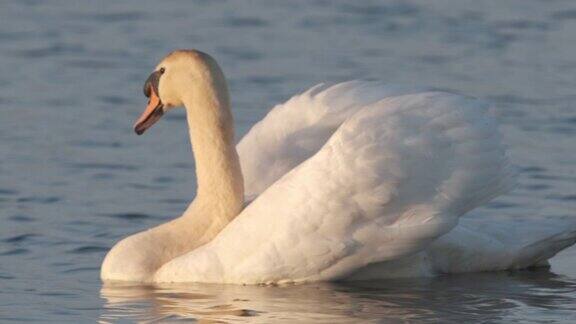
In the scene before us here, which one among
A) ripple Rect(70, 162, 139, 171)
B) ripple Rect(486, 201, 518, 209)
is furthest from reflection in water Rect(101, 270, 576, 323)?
ripple Rect(70, 162, 139, 171)

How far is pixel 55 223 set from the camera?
1363cm

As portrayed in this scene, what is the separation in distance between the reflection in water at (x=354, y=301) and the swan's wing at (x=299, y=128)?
99 centimetres

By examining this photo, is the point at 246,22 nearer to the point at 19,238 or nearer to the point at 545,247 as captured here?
the point at 19,238

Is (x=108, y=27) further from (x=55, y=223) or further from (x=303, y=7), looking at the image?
(x=55, y=223)

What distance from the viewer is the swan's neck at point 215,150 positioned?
40.2ft

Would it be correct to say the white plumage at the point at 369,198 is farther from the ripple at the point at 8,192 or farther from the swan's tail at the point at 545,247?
the ripple at the point at 8,192

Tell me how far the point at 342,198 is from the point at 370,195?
159mm

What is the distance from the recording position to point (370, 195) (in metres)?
11.7

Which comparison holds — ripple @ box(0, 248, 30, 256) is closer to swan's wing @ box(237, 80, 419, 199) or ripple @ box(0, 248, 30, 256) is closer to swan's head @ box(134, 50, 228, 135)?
swan's head @ box(134, 50, 228, 135)

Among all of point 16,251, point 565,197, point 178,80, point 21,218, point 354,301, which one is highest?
point 178,80

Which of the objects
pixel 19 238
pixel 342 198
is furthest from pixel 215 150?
pixel 19 238

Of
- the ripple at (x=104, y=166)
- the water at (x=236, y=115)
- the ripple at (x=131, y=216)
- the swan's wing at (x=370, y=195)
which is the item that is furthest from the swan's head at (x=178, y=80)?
the ripple at (x=104, y=166)

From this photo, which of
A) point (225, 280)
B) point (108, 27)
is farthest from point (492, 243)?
point (108, 27)

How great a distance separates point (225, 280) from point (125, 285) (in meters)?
0.64
